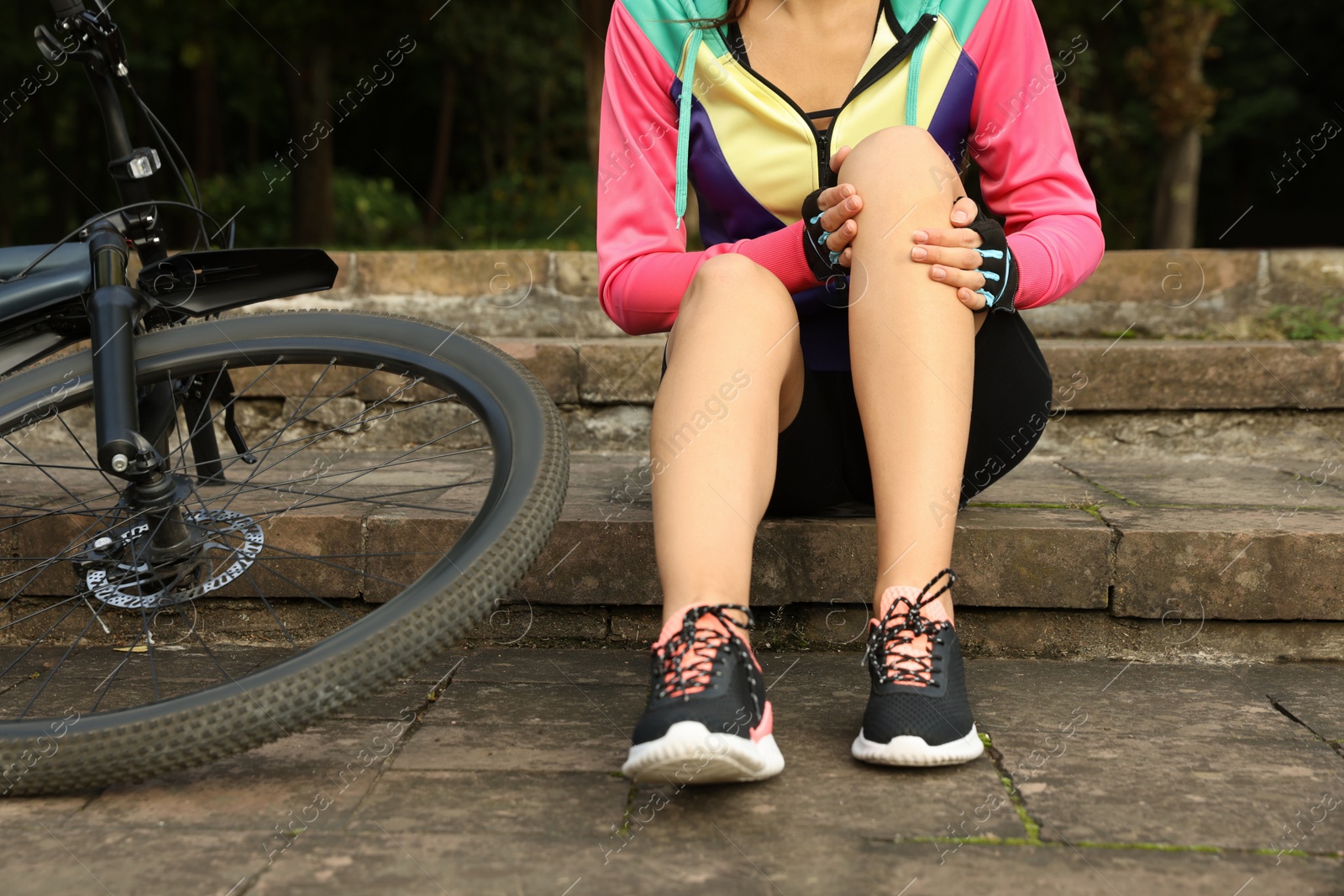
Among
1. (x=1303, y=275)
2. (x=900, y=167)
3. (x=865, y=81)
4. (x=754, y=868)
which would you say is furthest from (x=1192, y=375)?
(x=754, y=868)

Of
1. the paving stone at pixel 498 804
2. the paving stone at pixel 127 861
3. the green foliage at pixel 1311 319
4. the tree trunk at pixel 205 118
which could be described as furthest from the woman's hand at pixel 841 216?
the tree trunk at pixel 205 118

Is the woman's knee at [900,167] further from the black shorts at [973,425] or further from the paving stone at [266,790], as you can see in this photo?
the paving stone at [266,790]

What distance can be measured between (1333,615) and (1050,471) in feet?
2.36

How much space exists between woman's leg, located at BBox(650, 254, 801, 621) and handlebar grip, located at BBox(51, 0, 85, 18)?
3.33ft

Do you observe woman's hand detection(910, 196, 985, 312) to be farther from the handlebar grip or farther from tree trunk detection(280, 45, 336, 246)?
tree trunk detection(280, 45, 336, 246)

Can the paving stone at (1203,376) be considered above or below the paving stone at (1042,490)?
above

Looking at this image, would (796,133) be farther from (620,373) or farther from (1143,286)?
(1143,286)

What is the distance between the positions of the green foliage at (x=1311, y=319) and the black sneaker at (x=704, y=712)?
2368 mm

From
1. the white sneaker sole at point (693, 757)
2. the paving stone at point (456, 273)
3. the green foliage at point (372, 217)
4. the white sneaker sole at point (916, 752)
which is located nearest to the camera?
the white sneaker sole at point (693, 757)

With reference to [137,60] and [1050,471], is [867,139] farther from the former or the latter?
[137,60]

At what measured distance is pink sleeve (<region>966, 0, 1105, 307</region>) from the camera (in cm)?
171

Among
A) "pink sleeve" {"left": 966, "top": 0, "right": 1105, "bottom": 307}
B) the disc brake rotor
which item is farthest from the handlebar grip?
"pink sleeve" {"left": 966, "top": 0, "right": 1105, "bottom": 307}

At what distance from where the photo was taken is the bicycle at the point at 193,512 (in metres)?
1.25

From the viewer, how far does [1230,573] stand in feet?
5.97
